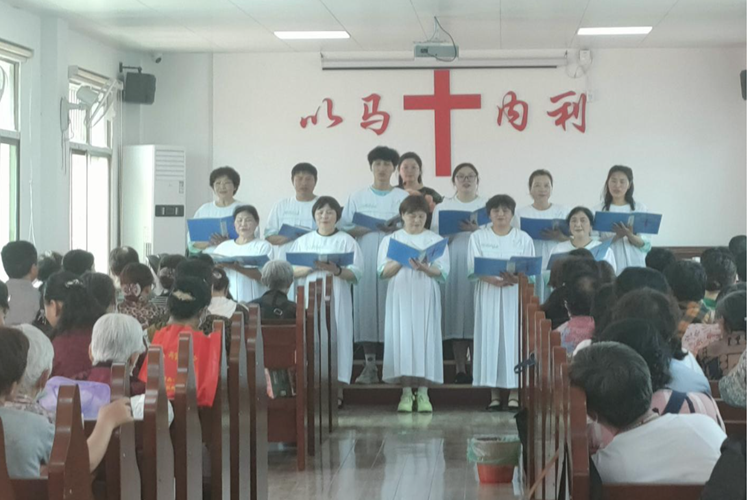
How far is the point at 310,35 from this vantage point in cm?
993

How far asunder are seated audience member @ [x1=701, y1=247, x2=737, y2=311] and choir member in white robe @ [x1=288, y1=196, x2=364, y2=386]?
8.14 ft

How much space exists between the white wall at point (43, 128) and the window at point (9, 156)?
2.0 inches

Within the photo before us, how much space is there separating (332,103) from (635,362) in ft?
28.5

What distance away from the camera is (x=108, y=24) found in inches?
363

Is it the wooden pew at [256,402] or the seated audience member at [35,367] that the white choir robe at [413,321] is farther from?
the seated audience member at [35,367]

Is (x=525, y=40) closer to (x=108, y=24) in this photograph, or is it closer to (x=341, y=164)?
(x=341, y=164)

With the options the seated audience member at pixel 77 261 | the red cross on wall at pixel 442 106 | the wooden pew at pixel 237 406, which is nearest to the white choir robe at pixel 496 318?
A: the seated audience member at pixel 77 261

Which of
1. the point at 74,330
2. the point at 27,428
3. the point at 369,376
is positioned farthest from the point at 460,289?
the point at 27,428

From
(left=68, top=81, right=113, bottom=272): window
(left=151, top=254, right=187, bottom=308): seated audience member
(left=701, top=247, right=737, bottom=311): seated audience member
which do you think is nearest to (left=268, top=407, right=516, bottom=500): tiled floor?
(left=151, top=254, right=187, bottom=308): seated audience member

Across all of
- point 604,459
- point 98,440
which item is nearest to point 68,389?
point 98,440

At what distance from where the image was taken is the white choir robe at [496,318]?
23.5ft

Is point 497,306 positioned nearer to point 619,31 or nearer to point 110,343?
point 619,31

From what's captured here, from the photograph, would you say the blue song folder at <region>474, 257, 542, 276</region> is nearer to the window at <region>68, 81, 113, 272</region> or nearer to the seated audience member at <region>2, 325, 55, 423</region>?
the window at <region>68, 81, 113, 272</region>

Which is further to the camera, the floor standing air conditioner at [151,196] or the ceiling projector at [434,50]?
the floor standing air conditioner at [151,196]
